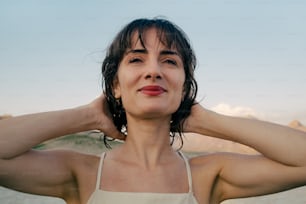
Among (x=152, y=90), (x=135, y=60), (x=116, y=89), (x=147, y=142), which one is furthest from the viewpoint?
(x=116, y=89)

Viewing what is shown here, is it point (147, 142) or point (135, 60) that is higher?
point (135, 60)

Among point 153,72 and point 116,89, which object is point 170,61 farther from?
point 116,89

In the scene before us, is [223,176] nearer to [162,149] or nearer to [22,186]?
[162,149]

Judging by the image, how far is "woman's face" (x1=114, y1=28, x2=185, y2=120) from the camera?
2.17m

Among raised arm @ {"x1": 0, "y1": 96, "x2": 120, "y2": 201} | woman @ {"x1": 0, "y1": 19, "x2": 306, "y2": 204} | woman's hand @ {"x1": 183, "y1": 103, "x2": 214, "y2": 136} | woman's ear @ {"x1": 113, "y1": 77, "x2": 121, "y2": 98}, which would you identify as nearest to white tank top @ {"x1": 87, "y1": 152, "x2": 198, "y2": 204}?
woman @ {"x1": 0, "y1": 19, "x2": 306, "y2": 204}

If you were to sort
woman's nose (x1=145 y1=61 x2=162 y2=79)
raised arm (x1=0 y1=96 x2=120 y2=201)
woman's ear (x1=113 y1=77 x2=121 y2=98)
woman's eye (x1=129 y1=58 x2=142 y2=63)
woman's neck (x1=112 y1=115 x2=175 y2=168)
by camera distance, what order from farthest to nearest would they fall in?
woman's ear (x1=113 y1=77 x2=121 y2=98)
woman's neck (x1=112 y1=115 x2=175 y2=168)
woman's eye (x1=129 y1=58 x2=142 y2=63)
woman's nose (x1=145 y1=61 x2=162 y2=79)
raised arm (x1=0 y1=96 x2=120 y2=201)

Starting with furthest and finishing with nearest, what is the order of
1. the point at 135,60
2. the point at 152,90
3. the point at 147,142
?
the point at 147,142, the point at 135,60, the point at 152,90

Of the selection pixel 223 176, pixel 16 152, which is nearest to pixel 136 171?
pixel 223 176

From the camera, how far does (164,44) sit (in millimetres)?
2361

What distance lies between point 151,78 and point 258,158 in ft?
2.63

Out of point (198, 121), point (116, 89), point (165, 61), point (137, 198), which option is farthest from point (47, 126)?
point (198, 121)

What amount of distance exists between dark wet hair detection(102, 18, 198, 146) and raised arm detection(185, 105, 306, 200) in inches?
7.1

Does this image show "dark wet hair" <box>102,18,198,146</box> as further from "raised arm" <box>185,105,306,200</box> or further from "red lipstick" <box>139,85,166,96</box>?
"red lipstick" <box>139,85,166,96</box>

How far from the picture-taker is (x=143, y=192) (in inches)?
89.1
